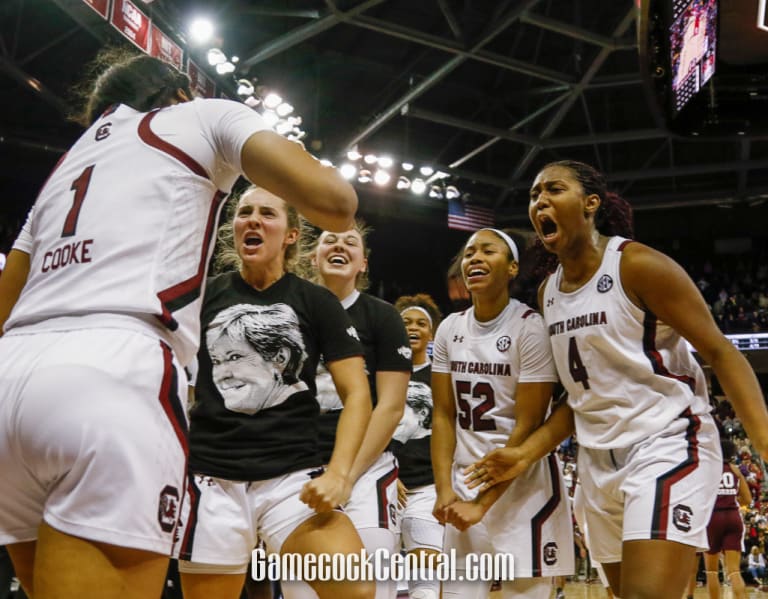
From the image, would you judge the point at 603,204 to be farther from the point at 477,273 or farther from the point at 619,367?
the point at 619,367

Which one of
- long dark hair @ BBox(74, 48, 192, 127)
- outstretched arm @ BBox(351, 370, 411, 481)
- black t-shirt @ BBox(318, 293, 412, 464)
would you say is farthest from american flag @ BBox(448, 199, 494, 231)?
long dark hair @ BBox(74, 48, 192, 127)

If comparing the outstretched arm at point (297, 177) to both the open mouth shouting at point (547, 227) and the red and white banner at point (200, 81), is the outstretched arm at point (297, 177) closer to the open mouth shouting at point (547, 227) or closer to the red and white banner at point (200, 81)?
the open mouth shouting at point (547, 227)

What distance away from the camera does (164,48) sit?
33.2 feet

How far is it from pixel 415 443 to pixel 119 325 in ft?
12.2

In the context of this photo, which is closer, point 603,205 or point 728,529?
point 603,205

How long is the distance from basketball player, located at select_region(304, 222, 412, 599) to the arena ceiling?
6.33 metres

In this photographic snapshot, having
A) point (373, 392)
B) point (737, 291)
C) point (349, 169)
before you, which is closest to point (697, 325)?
point (373, 392)

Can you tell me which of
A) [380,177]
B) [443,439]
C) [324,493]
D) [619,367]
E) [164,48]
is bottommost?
[324,493]

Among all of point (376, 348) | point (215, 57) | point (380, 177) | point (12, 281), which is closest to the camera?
point (12, 281)

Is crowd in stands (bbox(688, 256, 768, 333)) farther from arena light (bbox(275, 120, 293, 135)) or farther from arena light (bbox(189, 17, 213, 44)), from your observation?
arena light (bbox(189, 17, 213, 44))

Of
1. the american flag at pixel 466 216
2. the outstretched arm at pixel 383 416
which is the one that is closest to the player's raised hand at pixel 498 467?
the outstretched arm at pixel 383 416

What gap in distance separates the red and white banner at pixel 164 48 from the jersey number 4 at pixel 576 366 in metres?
7.62

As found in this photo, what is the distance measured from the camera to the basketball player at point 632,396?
2.86 meters

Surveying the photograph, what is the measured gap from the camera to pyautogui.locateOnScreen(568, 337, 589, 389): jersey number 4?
3227 millimetres
